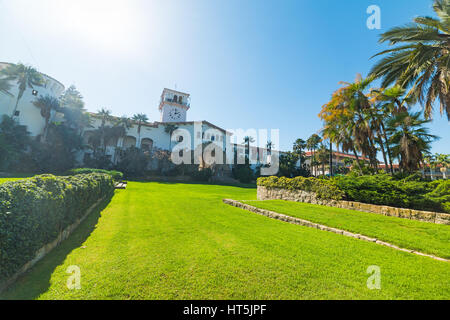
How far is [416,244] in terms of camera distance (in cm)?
442

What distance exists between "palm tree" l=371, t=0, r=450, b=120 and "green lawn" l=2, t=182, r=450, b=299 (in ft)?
28.1

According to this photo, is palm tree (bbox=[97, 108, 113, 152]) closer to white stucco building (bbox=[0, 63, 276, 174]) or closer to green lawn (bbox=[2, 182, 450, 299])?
white stucco building (bbox=[0, 63, 276, 174])

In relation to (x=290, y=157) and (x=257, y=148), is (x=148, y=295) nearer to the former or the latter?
(x=290, y=157)

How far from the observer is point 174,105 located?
5253cm

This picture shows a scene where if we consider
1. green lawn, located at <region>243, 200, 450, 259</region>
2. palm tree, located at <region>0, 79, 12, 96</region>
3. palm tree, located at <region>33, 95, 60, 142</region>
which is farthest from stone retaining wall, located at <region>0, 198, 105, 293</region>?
palm tree, located at <region>33, 95, 60, 142</region>

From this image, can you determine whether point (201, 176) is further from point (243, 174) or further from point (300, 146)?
point (300, 146)

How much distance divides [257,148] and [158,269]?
55.9m

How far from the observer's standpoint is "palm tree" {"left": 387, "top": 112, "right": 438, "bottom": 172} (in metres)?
13.2

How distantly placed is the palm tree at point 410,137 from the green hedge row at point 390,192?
6495mm

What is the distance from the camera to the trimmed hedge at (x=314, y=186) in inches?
385

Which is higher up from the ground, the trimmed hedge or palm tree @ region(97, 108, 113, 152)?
palm tree @ region(97, 108, 113, 152)

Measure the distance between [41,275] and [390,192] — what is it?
37.0 ft

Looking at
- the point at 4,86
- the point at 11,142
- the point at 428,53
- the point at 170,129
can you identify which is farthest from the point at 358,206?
the point at 4,86

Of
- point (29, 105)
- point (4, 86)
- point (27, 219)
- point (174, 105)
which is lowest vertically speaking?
point (27, 219)
